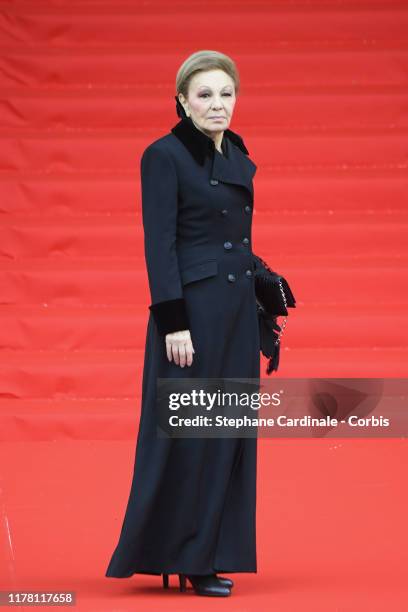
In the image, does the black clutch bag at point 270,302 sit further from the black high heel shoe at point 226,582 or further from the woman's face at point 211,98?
the black high heel shoe at point 226,582

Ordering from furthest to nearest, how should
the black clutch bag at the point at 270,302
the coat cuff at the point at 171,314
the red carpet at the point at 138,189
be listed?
the red carpet at the point at 138,189 < the black clutch bag at the point at 270,302 < the coat cuff at the point at 171,314

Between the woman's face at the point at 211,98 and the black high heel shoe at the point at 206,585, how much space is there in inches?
31.3

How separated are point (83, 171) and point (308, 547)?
250 cm

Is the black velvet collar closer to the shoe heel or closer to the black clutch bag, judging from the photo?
the black clutch bag

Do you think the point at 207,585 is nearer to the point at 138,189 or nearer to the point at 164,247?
the point at 164,247

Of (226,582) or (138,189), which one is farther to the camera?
(138,189)

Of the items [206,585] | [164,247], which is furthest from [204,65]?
[206,585]

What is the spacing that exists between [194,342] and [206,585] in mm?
430

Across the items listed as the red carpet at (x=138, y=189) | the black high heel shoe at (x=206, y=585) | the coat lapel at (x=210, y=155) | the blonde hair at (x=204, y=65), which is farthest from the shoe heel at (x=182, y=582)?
the red carpet at (x=138, y=189)

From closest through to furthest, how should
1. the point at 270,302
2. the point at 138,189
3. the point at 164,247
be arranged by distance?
1. the point at 164,247
2. the point at 270,302
3. the point at 138,189

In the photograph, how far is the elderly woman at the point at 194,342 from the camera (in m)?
2.57

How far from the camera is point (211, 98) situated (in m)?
2.59

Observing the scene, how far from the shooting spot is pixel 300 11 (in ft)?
18.0

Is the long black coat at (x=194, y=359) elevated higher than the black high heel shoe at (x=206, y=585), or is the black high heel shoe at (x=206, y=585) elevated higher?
the long black coat at (x=194, y=359)
